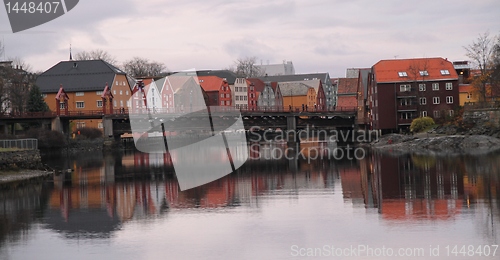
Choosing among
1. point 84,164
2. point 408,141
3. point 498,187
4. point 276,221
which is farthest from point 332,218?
point 408,141

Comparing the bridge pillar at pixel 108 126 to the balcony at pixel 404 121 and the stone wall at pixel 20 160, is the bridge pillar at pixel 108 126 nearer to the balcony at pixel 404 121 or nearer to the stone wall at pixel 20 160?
the balcony at pixel 404 121

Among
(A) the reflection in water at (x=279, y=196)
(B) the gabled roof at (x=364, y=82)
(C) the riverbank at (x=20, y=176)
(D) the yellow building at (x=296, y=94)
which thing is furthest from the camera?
(D) the yellow building at (x=296, y=94)

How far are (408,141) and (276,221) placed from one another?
49.0 m

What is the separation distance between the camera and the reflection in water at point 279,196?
28.2 metres

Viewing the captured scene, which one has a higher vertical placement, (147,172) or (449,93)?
(449,93)

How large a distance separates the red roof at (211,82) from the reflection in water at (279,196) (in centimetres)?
8247

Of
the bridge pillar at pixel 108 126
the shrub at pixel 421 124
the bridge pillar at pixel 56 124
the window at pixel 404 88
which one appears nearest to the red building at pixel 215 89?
the bridge pillar at pixel 108 126

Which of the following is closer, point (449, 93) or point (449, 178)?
point (449, 178)

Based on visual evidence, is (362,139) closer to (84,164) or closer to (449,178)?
(84,164)

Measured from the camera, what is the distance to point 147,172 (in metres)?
53.8

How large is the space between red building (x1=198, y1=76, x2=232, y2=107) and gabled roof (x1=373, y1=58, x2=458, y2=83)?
5377 cm

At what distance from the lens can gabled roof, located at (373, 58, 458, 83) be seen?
8600 centimetres

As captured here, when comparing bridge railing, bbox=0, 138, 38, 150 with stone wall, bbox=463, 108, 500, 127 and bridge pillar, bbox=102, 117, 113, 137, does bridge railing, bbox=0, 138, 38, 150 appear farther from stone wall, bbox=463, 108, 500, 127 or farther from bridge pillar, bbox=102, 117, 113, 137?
stone wall, bbox=463, 108, 500, 127

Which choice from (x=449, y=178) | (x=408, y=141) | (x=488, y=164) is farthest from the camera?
(x=408, y=141)
